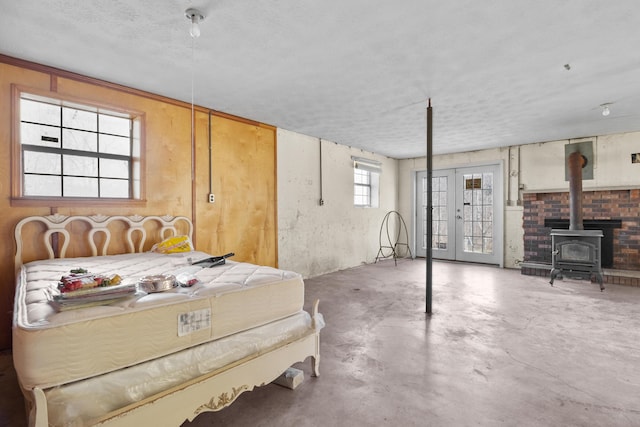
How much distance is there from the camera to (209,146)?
422 centimetres

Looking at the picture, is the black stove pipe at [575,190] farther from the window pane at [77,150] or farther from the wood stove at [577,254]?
the window pane at [77,150]

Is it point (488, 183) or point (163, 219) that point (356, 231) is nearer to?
point (488, 183)

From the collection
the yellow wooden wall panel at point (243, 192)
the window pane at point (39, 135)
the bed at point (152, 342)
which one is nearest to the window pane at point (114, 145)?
the window pane at point (39, 135)

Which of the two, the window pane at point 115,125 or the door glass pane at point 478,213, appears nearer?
the window pane at point 115,125

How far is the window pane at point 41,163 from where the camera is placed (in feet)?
10.2

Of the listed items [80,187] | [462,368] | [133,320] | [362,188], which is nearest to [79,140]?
[80,187]

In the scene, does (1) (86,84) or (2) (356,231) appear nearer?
(1) (86,84)

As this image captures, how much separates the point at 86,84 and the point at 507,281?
21.5ft

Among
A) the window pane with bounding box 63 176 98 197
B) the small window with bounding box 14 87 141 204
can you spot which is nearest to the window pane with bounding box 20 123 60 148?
the small window with bounding box 14 87 141 204

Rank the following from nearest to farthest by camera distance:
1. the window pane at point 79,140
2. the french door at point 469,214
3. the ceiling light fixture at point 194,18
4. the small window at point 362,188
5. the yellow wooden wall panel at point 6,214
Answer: the ceiling light fixture at point 194,18, the yellow wooden wall panel at point 6,214, the window pane at point 79,140, the french door at point 469,214, the small window at point 362,188

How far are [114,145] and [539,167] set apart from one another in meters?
7.21

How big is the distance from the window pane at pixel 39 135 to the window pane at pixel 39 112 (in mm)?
66

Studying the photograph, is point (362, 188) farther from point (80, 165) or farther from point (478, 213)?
point (80, 165)

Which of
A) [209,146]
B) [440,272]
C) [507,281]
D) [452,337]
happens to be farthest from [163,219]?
[507,281]
